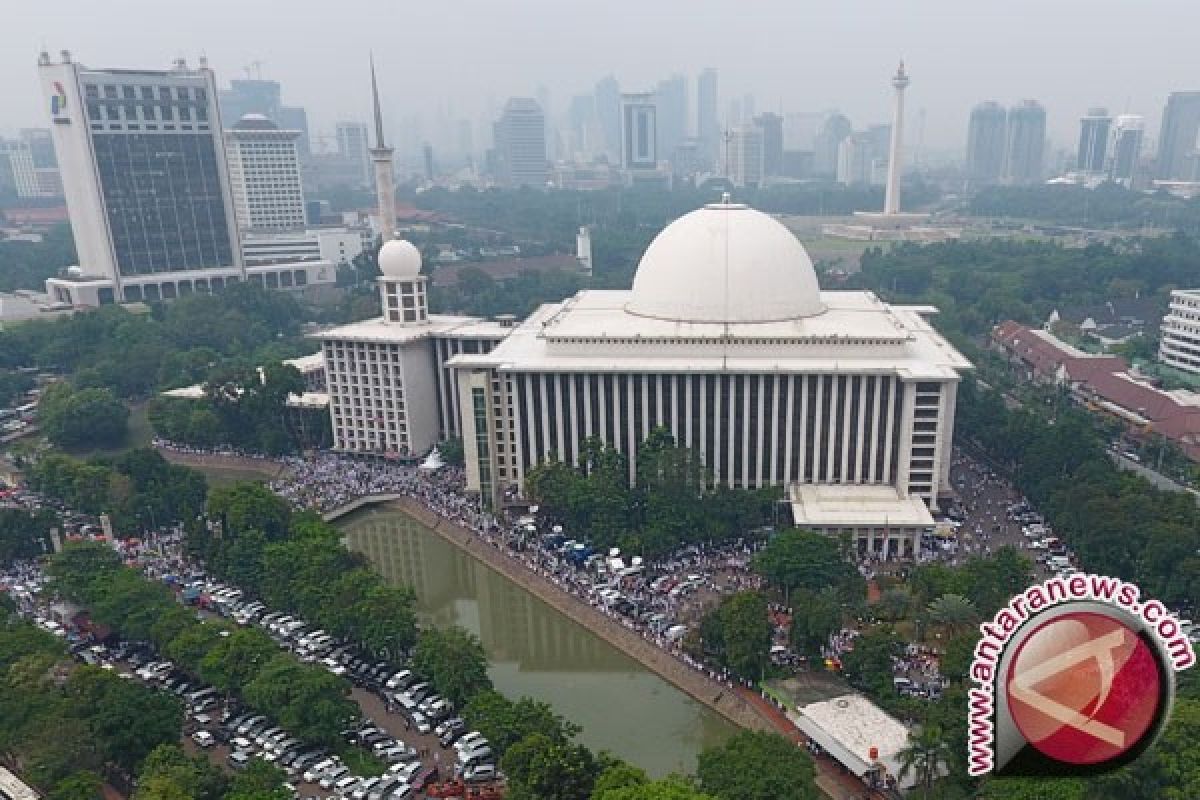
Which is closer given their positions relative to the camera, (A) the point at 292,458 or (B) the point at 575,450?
(B) the point at 575,450

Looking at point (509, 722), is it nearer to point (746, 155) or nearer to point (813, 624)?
point (813, 624)

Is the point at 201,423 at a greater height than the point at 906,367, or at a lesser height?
lesser

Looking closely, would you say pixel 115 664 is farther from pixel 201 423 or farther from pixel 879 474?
pixel 879 474

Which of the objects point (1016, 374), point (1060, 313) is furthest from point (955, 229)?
point (1016, 374)

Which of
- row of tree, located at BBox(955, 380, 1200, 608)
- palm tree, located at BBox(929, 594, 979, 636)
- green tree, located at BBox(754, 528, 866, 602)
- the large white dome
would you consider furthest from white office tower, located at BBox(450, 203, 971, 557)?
palm tree, located at BBox(929, 594, 979, 636)

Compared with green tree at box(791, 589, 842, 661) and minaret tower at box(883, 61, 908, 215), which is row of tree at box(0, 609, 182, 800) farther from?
minaret tower at box(883, 61, 908, 215)

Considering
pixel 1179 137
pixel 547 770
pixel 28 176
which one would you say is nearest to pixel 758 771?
pixel 547 770

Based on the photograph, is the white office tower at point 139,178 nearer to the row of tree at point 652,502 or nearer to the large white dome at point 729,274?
the large white dome at point 729,274
